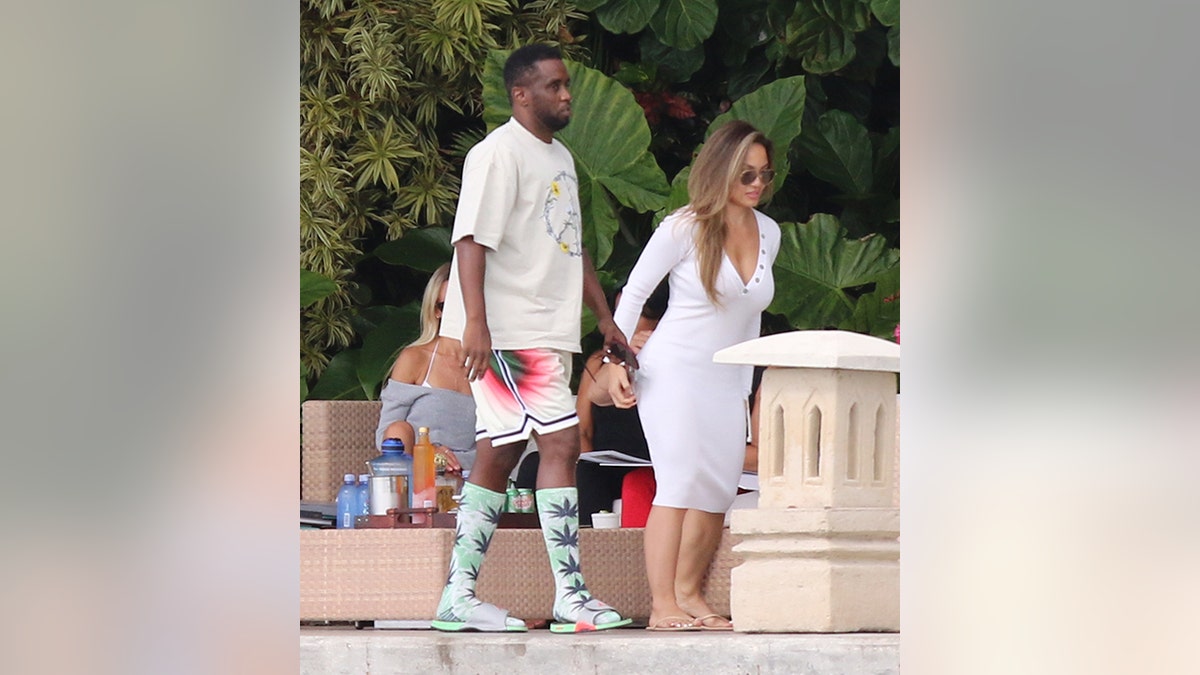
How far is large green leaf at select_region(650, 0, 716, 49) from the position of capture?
625 centimetres

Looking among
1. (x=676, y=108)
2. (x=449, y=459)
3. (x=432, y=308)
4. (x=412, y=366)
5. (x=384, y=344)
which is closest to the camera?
(x=449, y=459)

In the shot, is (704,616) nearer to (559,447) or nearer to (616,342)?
(559,447)

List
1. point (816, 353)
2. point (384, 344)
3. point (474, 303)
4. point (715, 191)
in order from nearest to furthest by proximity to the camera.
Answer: point (816, 353), point (474, 303), point (715, 191), point (384, 344)

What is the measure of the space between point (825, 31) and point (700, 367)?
2471mm

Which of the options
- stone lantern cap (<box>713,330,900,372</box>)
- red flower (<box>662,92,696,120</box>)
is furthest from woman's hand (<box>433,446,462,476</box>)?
red flower (<box>662,92,696,120</box>)

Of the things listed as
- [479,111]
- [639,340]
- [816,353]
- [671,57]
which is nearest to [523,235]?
[639,340]

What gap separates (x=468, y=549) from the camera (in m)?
4.15

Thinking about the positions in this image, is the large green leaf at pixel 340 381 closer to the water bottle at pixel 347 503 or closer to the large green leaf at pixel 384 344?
the large green leaf at pixel 384 344

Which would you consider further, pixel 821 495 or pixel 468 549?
pixel 468 549

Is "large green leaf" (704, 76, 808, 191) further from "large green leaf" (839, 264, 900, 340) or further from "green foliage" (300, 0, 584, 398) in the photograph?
"green foliage" (300, 0, 584, 398)
